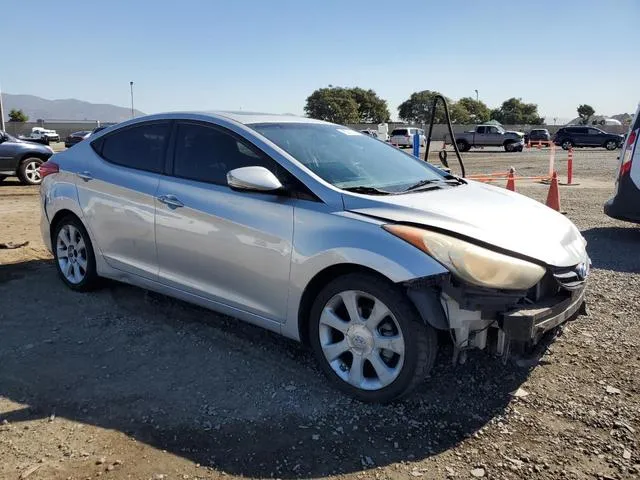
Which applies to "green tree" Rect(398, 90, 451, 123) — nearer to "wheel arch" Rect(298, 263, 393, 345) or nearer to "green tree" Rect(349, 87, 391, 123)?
"green tree" Rect(349, 87, 391, 123)

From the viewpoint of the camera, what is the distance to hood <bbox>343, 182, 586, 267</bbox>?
122 inches

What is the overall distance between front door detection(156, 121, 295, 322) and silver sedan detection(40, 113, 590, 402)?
10 millimetres

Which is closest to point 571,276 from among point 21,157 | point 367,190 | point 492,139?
point 367,190

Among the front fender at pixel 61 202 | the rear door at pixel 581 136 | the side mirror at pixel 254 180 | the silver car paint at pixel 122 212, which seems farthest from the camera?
the rear door at pixel 581 136

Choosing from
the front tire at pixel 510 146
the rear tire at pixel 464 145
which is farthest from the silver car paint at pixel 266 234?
the rear tire at pixel 464 145

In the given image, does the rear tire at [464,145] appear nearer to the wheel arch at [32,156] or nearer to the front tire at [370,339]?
the wheel arch at [32,156]

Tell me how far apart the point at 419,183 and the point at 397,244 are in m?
1.11

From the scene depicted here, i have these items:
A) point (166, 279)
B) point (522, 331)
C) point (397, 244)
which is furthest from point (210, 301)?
point (522, 331)

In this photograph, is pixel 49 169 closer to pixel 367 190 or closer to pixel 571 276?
pixel 367 190

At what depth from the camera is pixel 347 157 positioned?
4059 mm

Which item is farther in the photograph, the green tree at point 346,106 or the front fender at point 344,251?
the green tree at point 346,106

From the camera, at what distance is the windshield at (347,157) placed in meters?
3.72

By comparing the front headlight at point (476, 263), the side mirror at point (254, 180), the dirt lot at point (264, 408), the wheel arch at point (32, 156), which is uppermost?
the side mirror at point (254, 180)

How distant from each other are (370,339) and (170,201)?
1.85m
